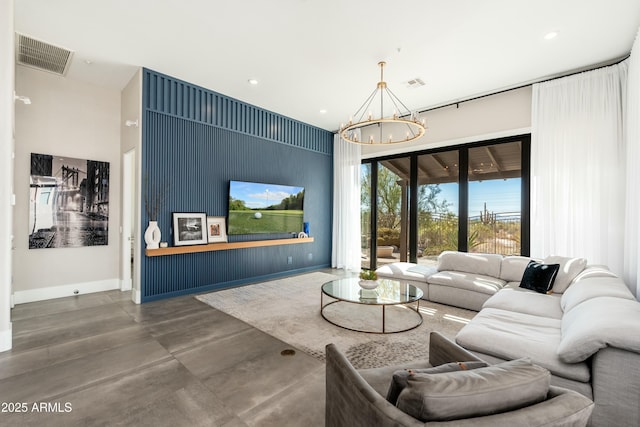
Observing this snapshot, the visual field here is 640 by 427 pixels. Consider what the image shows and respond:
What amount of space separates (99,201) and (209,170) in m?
1.73

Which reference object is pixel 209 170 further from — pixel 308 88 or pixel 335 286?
pixel 335 286

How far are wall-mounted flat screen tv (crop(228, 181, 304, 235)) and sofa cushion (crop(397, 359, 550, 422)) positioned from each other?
186 inches

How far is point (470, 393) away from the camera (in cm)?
102

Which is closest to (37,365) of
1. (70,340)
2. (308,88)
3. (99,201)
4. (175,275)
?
(70,340)

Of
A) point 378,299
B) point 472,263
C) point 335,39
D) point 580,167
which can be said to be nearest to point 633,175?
point 580,167

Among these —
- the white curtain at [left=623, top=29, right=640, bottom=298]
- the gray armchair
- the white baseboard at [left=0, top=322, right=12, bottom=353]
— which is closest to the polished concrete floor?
the white baseboard at [left=0, top=322, right=12, bottom=353]

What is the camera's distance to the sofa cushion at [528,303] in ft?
9.32

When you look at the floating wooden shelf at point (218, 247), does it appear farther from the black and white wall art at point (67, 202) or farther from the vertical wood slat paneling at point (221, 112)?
the vertical wood slat paneling at point (221, 112)

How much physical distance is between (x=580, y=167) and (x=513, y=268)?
64.2 inches

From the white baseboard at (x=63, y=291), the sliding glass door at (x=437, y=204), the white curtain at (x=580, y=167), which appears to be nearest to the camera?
the white curtain at (x=580, y=167)

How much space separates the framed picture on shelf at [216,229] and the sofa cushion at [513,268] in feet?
14.4

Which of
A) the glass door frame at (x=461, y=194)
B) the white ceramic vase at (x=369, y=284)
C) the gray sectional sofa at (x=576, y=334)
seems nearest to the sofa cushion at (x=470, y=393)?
the gray sectional sofa at (x=576, y=334)

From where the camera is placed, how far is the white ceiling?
299 cm

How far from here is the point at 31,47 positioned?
370 centimetres
